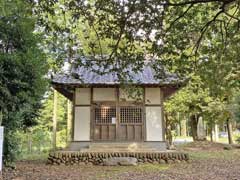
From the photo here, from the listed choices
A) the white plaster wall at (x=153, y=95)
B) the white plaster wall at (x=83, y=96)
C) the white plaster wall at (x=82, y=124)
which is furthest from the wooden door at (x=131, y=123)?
the white plaster wall at (x=83, y=96)

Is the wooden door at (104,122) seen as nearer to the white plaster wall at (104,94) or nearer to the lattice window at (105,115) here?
the lattice window at (105,115)

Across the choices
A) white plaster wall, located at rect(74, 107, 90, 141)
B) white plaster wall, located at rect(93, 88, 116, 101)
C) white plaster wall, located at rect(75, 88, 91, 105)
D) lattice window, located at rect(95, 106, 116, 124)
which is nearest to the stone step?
white plaster wall, located at rect(74, 107, 90, 141)

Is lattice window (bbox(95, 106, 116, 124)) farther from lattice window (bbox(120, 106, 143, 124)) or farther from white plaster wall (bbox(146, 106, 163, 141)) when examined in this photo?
white plaster wall (bbox(146, 106, 163, 141))

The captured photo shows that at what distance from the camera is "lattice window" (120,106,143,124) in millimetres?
14109

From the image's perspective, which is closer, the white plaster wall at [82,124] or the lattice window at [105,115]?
the white plaster wall at [82,124]

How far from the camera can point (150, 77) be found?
14555mm

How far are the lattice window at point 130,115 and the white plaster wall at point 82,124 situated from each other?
5.10ft

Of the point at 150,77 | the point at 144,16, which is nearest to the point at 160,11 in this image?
the point at 144,16

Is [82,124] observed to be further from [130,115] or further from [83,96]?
[130,115]

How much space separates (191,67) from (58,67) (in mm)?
2993

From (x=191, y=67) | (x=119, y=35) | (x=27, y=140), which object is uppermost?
(x=119, y=35)

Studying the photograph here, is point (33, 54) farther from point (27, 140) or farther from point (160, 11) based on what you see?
point (27, 140)

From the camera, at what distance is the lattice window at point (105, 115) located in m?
14.1

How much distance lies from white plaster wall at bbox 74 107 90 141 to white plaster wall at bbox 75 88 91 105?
273 mm
